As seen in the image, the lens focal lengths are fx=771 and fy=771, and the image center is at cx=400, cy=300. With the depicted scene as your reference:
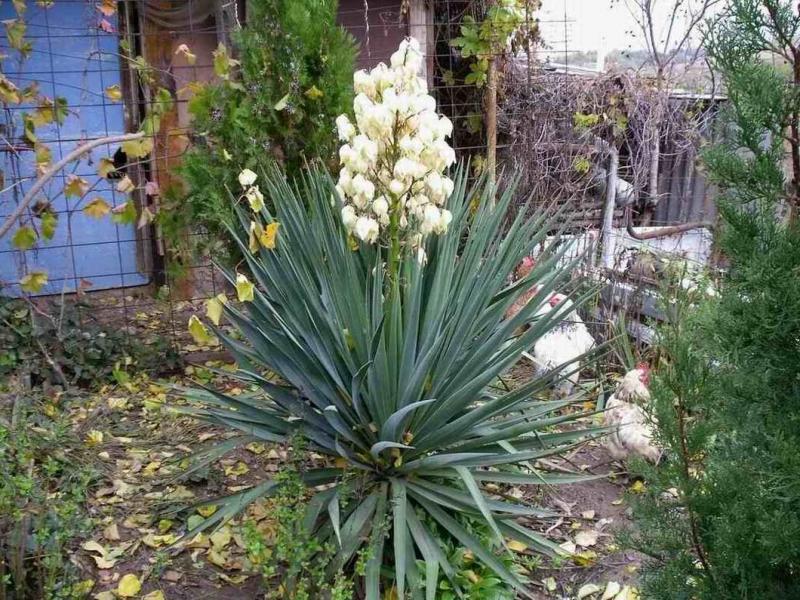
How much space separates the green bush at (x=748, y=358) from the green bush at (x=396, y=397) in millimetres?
699

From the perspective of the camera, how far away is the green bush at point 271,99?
163 inches

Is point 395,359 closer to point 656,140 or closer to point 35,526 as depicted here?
point 35,526

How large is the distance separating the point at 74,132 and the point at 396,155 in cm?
402

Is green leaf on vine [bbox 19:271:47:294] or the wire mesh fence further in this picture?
the wire mesh fence

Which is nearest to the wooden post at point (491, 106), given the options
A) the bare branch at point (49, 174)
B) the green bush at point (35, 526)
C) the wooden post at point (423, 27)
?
the wooden post at point (423, 27)

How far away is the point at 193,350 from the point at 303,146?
4.87ft

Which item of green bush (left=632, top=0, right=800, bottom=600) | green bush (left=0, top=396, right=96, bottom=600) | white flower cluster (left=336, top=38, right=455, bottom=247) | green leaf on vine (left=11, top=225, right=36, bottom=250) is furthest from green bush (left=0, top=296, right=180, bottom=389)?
green bush (left=632, top=0, right=800, bottom=600)

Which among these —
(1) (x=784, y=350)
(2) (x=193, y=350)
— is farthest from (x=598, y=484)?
(2) (x=193, y=350)

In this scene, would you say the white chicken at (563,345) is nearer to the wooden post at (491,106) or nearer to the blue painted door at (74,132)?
the wooden post at (491,106)

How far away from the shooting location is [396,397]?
2584 mm

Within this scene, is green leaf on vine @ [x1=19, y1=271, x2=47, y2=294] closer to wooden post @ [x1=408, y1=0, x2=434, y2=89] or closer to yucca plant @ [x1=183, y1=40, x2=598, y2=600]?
yucca plant @ [x1=183, y1=40, x2=598, y2=600]

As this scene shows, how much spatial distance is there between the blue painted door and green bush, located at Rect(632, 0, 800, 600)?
13.9 feet

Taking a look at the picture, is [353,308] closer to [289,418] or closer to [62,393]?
[289,418]

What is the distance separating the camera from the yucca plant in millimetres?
2416
